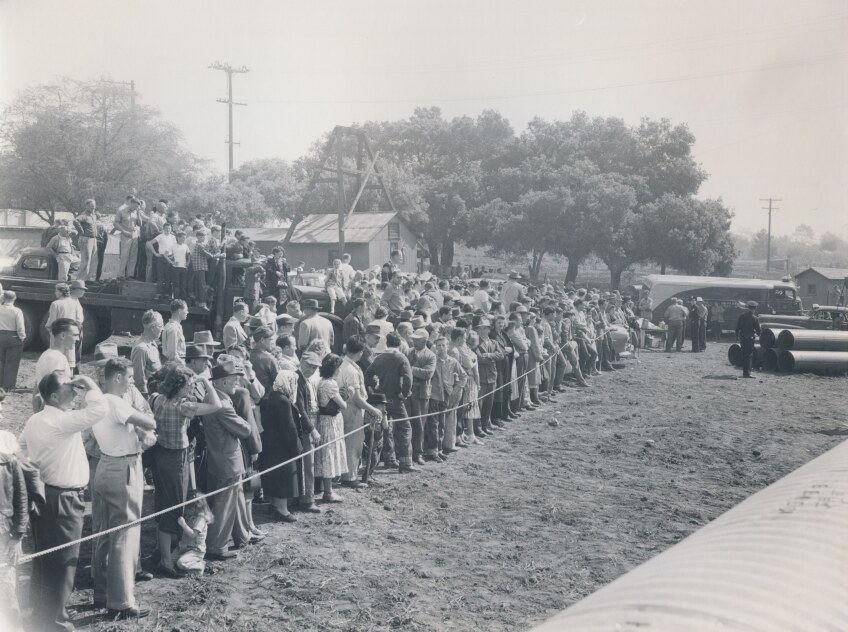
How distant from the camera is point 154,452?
674 cm

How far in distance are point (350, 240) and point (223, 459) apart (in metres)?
32.5

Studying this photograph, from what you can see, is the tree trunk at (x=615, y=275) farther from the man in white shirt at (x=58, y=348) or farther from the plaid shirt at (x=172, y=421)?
the plaid shirt at (x=172, y=421)

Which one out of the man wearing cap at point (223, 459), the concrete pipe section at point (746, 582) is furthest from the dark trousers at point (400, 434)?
the concrete pipe section at point (746, 582)

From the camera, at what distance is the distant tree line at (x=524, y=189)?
41.4 metres

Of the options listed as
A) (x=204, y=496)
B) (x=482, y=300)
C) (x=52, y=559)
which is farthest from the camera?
(x=482, y=300)

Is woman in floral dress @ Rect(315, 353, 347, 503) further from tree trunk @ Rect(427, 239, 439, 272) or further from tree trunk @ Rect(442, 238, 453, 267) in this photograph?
tree trunk @ Rect(442, 238, 453, 267)

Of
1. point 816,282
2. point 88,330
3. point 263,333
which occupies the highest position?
point 816,282

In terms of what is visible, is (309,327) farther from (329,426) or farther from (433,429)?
(329,426)

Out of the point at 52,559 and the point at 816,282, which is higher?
the point at 816,282

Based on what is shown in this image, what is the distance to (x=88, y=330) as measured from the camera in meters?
15.4

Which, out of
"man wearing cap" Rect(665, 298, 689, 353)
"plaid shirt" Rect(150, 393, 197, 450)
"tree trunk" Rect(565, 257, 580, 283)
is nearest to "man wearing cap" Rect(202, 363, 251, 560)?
"plaid shirt" Rect(150, 393, 197, 450)

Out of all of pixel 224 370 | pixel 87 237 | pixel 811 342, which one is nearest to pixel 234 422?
pixel 224 370

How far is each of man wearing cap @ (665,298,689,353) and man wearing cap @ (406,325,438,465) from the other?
1747 centimetres

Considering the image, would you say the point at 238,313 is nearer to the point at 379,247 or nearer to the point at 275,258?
the point at 275,258
